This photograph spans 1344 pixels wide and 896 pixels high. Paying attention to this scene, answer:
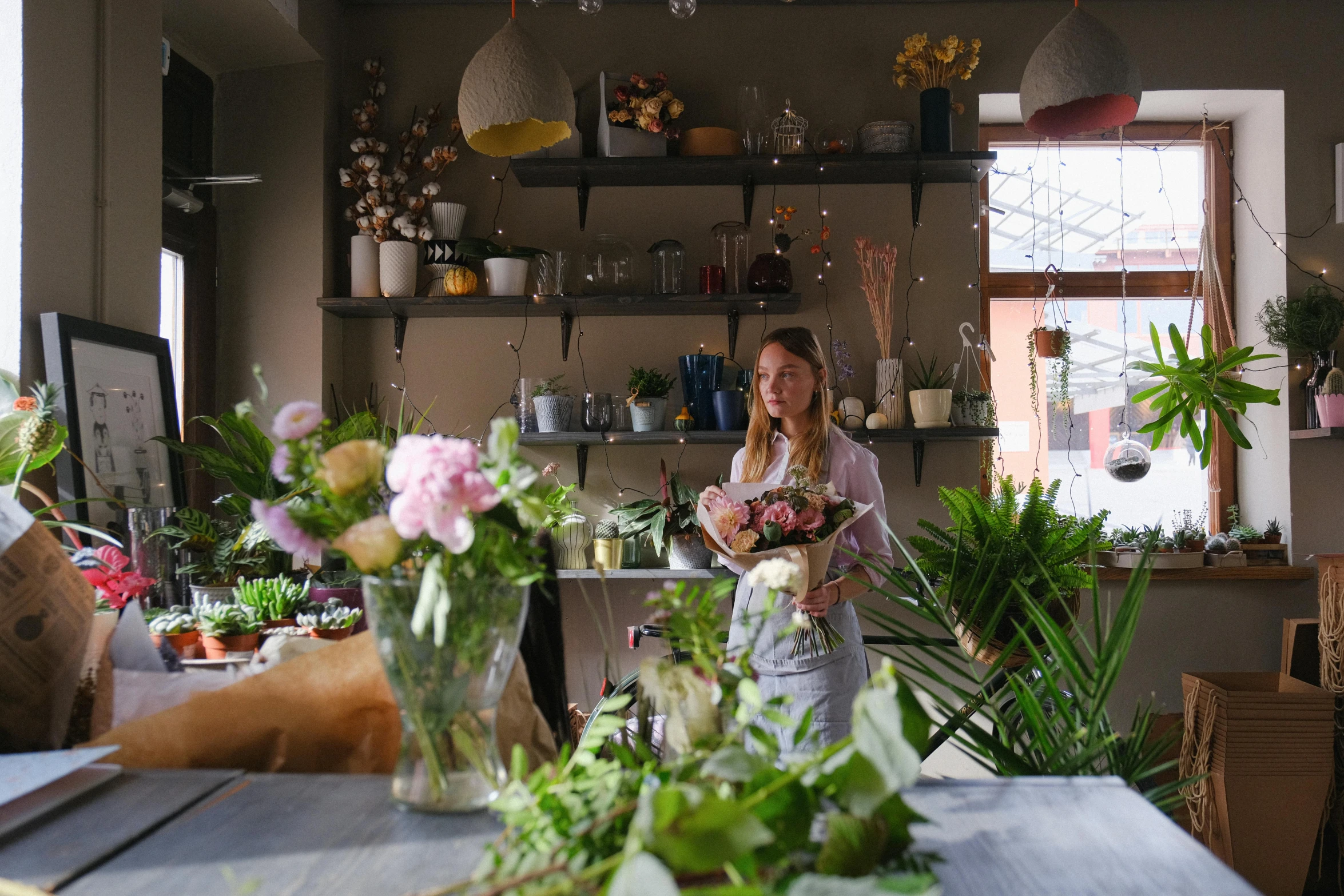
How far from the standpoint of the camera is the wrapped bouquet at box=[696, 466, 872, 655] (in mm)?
Answer: 1948

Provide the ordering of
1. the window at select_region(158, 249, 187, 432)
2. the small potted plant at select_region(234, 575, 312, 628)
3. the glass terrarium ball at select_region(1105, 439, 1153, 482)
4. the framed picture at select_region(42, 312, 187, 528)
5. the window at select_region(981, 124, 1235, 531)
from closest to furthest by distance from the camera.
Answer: the small potted plant at select_region(234, 575, 312, 628)
the framed picture at select_region(42, 312, 187, 528)
the window at select_region(158, 249, 187, 432)
the glass terrarium ball at select_region(1105, 439, 1153, 482)
the window at select_region(981, 124, 1235, 531)

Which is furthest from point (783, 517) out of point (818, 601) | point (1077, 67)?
point (1077, 67)

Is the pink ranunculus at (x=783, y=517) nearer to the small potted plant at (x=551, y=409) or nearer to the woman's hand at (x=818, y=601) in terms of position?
the woman's hand at (x=818, y=601)

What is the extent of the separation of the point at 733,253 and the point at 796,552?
1.73 m

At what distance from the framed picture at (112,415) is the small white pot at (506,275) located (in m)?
1.19

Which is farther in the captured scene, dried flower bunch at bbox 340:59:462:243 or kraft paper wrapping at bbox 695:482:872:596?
dried flower bunch at bbox 340:59:462:243

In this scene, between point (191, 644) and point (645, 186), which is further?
point (645, 186)

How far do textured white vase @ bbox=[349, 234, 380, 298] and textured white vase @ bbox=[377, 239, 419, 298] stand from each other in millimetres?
26

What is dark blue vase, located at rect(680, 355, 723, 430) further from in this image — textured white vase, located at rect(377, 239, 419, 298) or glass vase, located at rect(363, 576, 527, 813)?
glass vase, located at rect(363, 576, 527, 813)

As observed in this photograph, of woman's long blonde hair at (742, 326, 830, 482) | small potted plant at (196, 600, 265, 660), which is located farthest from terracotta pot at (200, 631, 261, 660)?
woman's long blonde hair at (742, 326, 830, 482)

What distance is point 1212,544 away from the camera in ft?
11.3

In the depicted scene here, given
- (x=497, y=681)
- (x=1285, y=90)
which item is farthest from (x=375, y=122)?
(x=1285, y=90)

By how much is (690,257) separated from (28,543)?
2820 millimetres

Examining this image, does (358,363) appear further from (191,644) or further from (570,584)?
(191,644)
